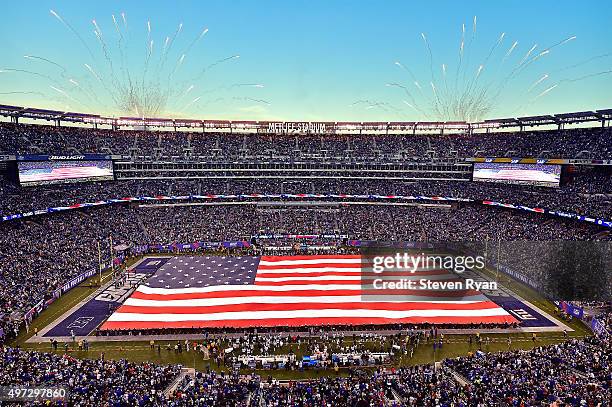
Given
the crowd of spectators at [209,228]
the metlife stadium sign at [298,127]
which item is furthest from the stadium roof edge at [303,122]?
the crowd of spectators at [209,228]

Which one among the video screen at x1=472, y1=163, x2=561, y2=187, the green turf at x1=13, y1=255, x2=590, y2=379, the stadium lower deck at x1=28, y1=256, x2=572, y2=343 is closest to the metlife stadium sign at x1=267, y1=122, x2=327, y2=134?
the video screen at x1=472, y1=163, x2=561, y2=187

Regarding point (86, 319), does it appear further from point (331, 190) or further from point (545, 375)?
point (331, 190)

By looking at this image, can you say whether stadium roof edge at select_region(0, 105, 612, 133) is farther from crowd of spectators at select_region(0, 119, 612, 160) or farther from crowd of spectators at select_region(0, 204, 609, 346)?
crowd of spectators at select_region(0, 204, 609, 346)

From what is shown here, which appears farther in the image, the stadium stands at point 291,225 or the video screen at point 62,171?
the video screen at point 62,171

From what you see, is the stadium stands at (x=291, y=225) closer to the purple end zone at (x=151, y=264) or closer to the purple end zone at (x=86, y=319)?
the purple end zone at (x=86, y=319)

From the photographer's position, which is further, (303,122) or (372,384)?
A: (303,122)

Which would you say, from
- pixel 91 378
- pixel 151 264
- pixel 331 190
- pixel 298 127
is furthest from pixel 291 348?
pixel 298 127
